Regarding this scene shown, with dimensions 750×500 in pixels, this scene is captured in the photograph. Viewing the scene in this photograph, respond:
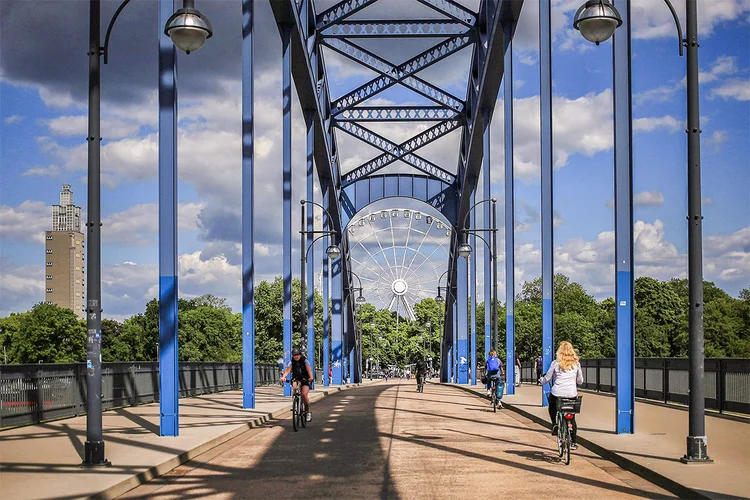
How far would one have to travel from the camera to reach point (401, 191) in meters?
66.9

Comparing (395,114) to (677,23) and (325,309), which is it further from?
(677,23)

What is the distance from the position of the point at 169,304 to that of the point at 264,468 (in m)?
5.08

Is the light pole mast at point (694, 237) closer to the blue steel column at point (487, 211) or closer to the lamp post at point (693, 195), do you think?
the lamp post at point (693, 195)

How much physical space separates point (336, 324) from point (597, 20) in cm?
4680

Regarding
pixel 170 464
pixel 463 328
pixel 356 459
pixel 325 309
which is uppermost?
pixel 325 309

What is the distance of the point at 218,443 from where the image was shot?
1706 centimetres

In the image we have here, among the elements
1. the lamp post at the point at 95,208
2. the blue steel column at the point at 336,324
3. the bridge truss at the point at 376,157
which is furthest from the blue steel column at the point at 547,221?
the blue steel column at the point at 336,324

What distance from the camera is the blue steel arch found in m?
66.7

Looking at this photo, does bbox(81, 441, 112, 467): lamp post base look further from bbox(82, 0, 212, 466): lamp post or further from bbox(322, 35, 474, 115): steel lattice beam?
bbox(322, 35, 474, 115): steel lattice beam

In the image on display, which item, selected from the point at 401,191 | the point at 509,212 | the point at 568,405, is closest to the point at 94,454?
the point at 568,405

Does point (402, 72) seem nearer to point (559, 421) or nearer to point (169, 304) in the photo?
point (169, 304)

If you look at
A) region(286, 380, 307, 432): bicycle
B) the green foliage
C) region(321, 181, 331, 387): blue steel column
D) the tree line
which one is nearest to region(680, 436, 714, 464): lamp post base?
region(286, 380, 307, 432): bicycle

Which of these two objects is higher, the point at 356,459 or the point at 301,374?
the point at 301,374

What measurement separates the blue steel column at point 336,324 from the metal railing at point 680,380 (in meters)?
18.6
